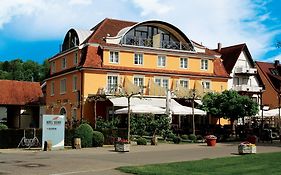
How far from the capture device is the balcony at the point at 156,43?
5053 cm

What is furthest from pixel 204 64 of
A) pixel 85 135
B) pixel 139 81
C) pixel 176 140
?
pixel 85 135

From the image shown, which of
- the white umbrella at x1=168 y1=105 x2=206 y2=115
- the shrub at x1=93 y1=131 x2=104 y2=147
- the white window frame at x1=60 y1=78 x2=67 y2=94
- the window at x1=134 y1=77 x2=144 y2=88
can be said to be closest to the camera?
the shrub at x1=93 y1=131 x2=104 y2=147

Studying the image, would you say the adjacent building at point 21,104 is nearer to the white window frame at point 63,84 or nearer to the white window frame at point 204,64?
the white window frame at point 63,84

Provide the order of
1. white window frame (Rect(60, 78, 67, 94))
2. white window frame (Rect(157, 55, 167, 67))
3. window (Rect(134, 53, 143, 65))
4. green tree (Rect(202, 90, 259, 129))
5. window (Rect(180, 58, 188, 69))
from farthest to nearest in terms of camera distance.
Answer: white window frame (Rect(60, 78, 67, 94))
window (Rect(180, 58, 188, 69))
white window frame (Rect(157, 55, 167, 67))
window (Rect(134, 53, 143, 65))
green tree (Rect(202, 90, 259, 129))

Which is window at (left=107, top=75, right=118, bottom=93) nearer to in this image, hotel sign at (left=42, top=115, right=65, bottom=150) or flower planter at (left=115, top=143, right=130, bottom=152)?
hotel sign at (left=42, top=115, right=65, bottom=150)

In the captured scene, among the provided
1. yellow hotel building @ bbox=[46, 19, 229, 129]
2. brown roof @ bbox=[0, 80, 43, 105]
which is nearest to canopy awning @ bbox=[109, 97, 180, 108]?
yellow hotel building @ bbox=[46, 19, 229, 129]

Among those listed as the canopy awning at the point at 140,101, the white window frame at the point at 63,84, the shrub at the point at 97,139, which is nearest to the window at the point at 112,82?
the canopy awning at the point at 140,101

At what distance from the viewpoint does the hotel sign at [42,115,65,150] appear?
29.6 metres

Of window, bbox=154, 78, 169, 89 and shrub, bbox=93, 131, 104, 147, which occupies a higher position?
window, bbox=154, 78, 169, 89

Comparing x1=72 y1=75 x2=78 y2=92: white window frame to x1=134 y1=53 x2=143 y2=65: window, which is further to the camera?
x1=134 y1=53 x2=143 y2=65: window

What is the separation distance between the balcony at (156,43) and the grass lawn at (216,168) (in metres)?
31.7

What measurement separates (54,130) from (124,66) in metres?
20.5

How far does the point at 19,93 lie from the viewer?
6216 centimetres

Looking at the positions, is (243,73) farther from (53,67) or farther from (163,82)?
(53,67)
